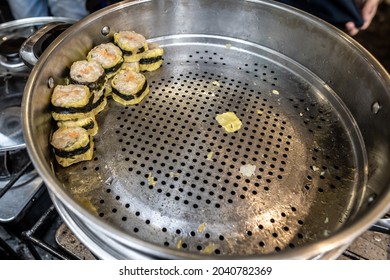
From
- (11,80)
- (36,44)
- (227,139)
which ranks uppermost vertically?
(36,44)

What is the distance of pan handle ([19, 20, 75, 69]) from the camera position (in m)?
1.30

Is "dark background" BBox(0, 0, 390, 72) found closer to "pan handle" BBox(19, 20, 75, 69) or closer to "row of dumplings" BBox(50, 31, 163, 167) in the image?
"pan handle" BBox(19, 20, 75, 69)

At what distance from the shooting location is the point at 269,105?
1414 millimetres

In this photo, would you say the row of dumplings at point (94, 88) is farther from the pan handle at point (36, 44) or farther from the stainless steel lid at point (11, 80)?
the stainless steel lid at point (11, 80)

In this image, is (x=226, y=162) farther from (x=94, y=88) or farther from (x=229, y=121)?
(x=94, y=88)

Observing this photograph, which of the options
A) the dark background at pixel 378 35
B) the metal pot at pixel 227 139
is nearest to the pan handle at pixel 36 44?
the metal pot at pixel 227 139

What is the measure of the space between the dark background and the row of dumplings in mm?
2251

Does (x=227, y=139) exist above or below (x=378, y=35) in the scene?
above

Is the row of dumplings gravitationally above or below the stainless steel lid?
above

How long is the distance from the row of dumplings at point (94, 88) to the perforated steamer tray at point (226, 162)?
0.04 meters

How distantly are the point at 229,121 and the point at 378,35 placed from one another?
9.91 ft

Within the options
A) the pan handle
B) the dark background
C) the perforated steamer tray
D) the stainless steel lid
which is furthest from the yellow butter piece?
the dark background

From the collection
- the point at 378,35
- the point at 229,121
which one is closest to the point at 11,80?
the point at 229,121

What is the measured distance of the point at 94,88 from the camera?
1329 mm
